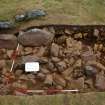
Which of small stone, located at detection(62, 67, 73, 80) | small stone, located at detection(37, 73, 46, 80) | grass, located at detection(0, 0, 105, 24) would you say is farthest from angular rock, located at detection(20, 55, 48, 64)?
grass, located at detection(0, 0, 105, 24)

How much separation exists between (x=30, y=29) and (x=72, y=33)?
0.98 metres

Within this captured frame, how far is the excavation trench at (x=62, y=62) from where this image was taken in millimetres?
8195

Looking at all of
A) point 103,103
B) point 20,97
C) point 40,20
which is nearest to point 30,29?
point 40,20

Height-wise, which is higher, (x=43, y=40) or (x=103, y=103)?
(x=43, y=40)

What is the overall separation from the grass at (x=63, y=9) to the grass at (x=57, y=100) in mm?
2126

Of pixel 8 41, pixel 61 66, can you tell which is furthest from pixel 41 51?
pixel 8 41

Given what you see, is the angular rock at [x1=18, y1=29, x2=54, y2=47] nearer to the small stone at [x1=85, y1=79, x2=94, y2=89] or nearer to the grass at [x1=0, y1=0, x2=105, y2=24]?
the grass at [x1=0, y1=0, x2=105, y2=24]

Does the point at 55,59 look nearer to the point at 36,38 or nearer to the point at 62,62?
the point at 62,62

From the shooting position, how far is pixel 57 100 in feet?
25.2

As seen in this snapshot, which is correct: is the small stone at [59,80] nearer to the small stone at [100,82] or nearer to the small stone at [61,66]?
the small stone at [61,66]

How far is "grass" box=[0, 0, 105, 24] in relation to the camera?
365 inches

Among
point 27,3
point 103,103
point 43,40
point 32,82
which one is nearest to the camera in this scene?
point 103,103

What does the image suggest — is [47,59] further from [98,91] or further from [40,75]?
[98,91]

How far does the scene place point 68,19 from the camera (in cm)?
925
